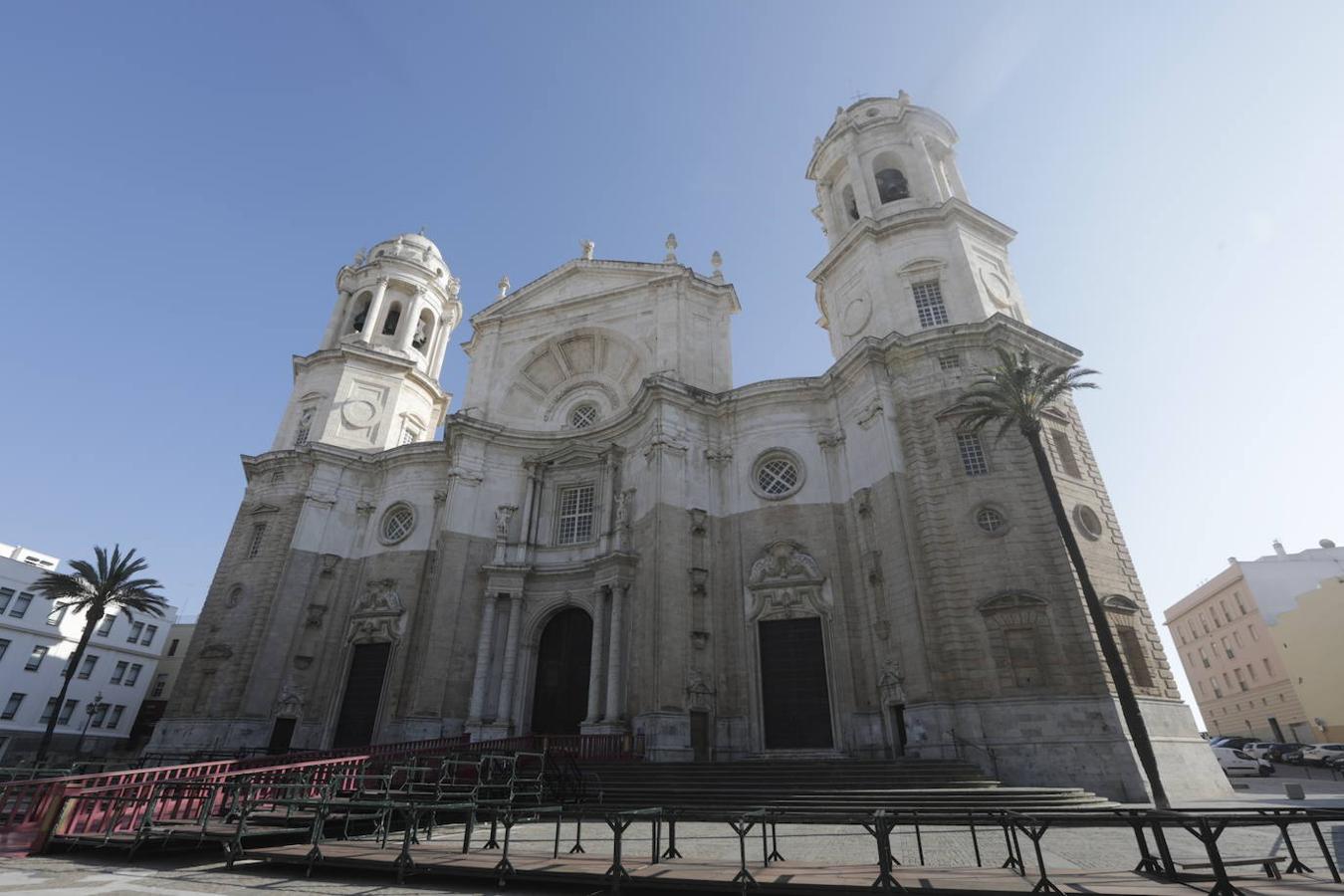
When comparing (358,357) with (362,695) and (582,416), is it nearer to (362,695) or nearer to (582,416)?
(582,416)

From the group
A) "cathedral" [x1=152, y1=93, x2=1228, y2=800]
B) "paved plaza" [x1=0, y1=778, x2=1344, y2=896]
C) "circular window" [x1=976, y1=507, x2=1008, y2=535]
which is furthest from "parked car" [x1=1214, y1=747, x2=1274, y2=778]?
"paved plaza" [x1=0, y1=778, x2=1344, y2=896]

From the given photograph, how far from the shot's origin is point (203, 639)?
91.8 feet

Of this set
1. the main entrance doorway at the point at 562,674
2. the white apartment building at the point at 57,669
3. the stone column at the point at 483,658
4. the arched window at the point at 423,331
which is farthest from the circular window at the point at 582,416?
the white apartment building at the point at 57,669

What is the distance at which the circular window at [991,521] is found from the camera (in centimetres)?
2012

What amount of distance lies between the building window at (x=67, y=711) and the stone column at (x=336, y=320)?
3113cm

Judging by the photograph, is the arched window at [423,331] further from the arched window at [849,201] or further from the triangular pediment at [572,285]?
the arched window at [849,201]

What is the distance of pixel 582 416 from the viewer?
1296 inches

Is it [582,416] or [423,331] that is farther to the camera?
[423,331]

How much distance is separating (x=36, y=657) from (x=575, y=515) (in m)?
40.0

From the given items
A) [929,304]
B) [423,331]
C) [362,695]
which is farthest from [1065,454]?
[423,331]

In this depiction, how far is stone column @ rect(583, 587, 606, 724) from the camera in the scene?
23.8m

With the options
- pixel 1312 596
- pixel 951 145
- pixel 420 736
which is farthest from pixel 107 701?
pixel 1312 596

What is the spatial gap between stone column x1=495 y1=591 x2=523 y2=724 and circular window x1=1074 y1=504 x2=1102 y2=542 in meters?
20.3

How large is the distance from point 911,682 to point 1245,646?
4737 cm
